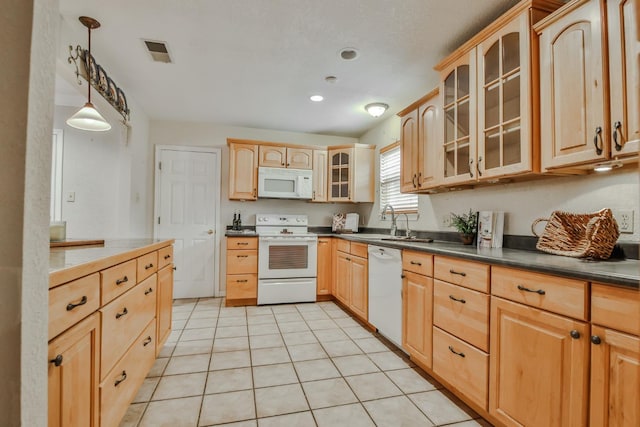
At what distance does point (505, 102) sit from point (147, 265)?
2475 mm

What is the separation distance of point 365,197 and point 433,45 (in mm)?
2272

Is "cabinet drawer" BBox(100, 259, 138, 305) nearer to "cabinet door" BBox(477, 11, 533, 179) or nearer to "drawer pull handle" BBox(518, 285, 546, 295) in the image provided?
"drawer pull handle" BBox(518, 285, 546, 295)

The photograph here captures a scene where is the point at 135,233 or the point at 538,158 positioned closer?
the point at 538,158

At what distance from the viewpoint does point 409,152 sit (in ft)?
9.69

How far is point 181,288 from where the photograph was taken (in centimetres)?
420

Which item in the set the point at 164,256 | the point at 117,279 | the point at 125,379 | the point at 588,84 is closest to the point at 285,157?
the point at 164,256

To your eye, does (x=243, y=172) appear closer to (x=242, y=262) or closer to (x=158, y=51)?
(x=242, y=262)

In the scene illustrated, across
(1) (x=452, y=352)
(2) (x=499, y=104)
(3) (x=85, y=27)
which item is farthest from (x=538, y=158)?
(3) (x=85, y=27)

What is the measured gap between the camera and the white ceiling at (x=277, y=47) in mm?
1983

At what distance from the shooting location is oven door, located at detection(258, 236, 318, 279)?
12.6ft

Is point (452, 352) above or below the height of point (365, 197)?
below

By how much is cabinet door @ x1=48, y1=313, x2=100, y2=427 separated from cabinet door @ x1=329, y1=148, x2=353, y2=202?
3.51m

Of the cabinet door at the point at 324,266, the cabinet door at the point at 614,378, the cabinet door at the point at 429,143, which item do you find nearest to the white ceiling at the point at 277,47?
the cabinet door at the point at 429,143

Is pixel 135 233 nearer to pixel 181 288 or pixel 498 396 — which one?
pixel 181 288
